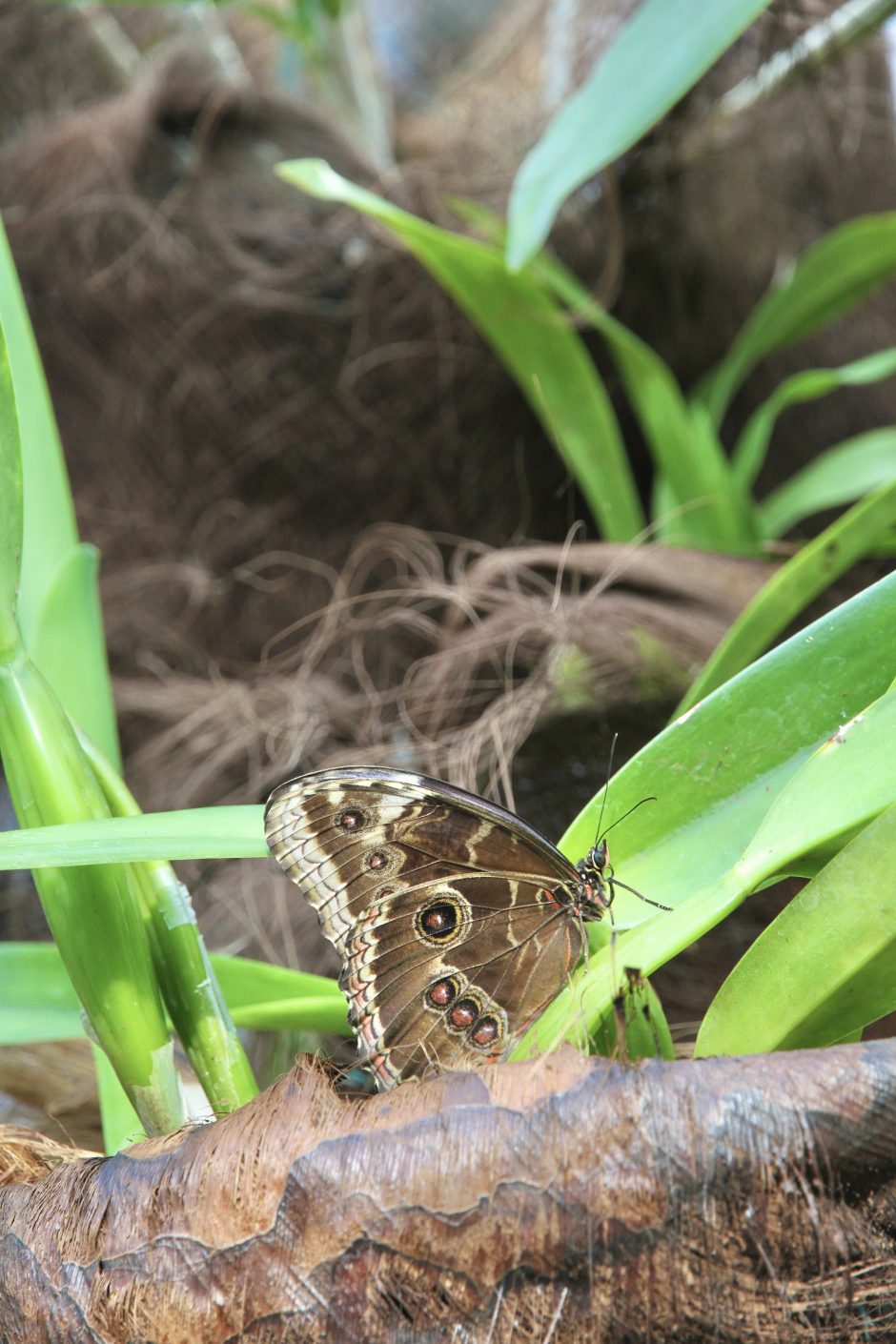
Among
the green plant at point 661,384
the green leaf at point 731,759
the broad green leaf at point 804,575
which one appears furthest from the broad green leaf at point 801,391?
the green leaf at point 731,759

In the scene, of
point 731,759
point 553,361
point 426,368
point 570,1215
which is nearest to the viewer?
point 570,1215

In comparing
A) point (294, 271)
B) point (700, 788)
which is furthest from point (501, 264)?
point (700, 788)

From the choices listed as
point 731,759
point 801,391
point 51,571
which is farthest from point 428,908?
point 801,391

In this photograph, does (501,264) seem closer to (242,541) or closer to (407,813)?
(242,541)

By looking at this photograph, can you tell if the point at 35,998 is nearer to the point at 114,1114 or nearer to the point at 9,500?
the point at 114,1114

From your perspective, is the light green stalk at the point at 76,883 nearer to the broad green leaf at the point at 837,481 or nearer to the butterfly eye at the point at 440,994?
the butterfly eye at the point at 440,994

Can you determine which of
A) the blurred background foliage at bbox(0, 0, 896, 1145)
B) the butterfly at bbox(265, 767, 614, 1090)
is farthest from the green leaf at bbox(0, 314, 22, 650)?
the blurred background foliage at bbox(0, 0, 896, 1145)

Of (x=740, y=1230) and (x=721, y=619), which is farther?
(x=721, y=619)

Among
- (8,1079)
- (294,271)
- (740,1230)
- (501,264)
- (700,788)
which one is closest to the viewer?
(740,1230)
